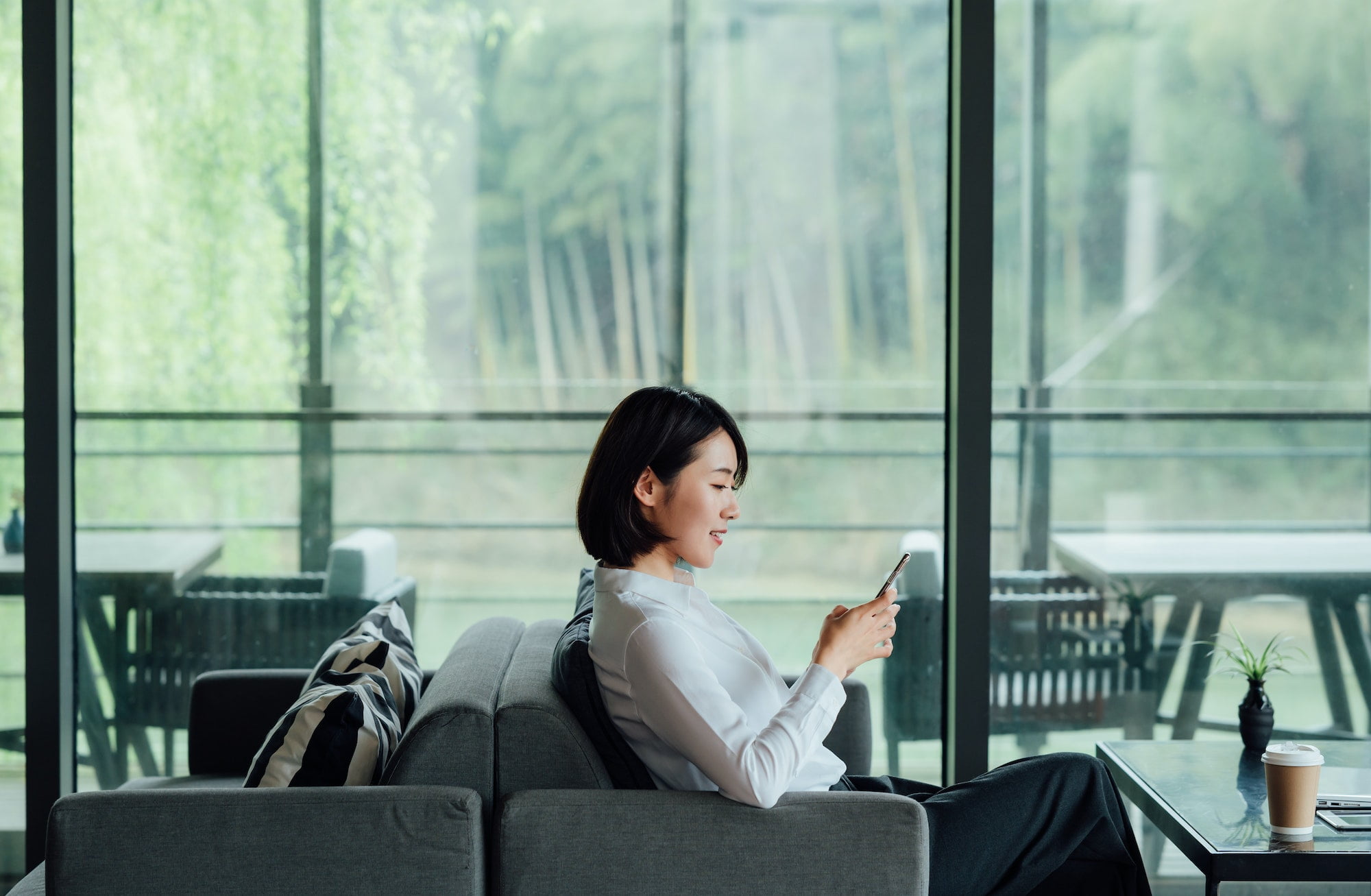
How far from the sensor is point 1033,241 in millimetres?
2795

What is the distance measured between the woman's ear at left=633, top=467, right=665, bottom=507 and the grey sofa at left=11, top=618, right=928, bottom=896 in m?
0.41

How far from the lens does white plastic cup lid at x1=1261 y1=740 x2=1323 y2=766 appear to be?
70.6 inches

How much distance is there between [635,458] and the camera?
5.82ft

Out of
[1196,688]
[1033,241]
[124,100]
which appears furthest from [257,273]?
[1196,688]

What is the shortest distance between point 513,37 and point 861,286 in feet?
3.24

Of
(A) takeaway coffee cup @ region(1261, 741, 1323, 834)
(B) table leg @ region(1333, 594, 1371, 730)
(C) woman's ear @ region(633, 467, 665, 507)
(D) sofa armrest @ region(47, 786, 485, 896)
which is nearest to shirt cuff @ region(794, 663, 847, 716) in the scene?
(C) woman's ear @ region(633, 467, 665, 507)

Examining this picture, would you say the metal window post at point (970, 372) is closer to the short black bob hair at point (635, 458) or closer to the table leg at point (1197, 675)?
the table leg at point (1197, 675)

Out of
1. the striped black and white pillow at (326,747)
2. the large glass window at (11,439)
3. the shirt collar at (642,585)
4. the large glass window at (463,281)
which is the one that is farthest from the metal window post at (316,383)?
the shirt collar at (642,585)

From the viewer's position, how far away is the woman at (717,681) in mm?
1611

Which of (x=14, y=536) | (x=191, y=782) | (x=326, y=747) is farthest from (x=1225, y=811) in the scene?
(x=14, y=536)

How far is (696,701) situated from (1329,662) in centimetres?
204

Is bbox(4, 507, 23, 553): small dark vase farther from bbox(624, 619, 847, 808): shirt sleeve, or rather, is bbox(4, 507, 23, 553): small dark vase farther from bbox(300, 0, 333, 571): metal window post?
bbox(624, 619, 847, 808): shirt sleeve

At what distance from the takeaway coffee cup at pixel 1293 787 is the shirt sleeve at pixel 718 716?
0.71 m

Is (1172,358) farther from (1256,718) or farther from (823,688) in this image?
(823,688)
